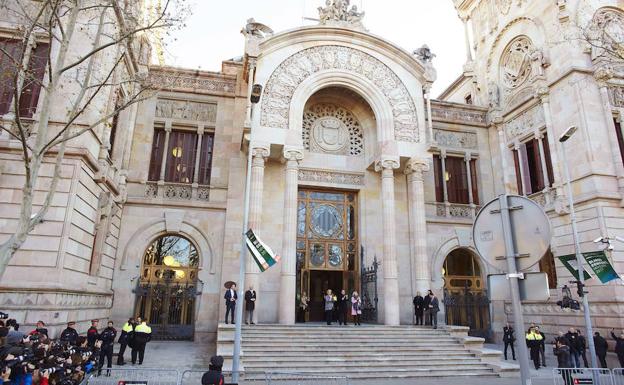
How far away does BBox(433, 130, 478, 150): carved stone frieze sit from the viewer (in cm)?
2406

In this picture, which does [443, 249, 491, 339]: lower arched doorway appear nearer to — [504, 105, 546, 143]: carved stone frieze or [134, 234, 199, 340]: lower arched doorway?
[504, 105, 546, 143]: carved stone frieze

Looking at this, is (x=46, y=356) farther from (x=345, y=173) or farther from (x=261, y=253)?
(x=345, y=173)

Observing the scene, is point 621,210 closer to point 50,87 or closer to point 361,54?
point 361,54

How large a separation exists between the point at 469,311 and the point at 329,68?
13.9m

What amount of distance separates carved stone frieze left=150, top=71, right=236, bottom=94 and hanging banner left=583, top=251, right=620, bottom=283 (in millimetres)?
16743

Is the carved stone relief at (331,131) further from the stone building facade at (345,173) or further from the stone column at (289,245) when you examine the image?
the stone column at (289,245)

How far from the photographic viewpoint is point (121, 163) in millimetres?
18500

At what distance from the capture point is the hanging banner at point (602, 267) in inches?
526

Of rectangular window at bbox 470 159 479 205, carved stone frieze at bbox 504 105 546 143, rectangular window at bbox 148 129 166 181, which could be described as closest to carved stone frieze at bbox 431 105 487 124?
carved stone frieze at bbox 504 105 546 143

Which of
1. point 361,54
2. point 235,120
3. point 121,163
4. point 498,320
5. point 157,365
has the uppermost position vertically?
point 361,54

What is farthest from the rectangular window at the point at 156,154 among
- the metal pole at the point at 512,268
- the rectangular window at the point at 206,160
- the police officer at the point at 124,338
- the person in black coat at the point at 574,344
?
the metal pole at the point at 512,268

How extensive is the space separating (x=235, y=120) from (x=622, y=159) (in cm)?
1764

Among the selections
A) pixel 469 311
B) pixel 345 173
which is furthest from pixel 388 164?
pixel 469 311

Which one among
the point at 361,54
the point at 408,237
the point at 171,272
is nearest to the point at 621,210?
the point at 408,237
